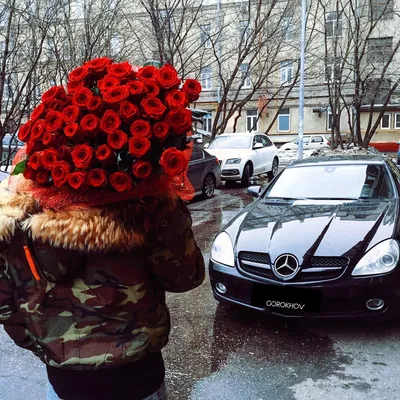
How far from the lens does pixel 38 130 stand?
1409mm

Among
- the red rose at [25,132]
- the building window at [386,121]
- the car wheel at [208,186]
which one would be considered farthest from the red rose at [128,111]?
the building window at [386,121]

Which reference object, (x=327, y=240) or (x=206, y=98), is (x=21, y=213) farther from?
(x=206, y=98)

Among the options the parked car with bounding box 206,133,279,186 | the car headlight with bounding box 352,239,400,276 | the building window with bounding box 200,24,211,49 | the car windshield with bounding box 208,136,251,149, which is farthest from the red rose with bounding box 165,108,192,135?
the building window with bounding box 200,24,211,49

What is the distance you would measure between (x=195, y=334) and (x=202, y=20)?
15338 millimetres

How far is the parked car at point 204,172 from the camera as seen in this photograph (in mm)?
10617

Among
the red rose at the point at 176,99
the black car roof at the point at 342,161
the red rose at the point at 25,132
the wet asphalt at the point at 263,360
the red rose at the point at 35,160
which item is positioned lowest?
the wet asphalt at the point at 263,360

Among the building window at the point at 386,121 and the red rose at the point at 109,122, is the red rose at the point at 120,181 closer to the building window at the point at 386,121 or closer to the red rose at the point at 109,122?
the red rose at the point at 109,122

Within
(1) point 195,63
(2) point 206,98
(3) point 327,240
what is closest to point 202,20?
(1) point 195,63

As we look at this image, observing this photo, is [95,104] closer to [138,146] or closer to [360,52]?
[138,146]

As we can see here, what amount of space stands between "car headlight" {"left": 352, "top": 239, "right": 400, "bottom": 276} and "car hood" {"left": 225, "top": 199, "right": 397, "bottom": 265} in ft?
0.18

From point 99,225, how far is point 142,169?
21 centimetres

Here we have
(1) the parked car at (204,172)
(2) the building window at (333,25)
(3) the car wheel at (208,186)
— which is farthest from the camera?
(2) the building window at (333,25)

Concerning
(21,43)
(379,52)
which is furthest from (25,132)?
(379,52)

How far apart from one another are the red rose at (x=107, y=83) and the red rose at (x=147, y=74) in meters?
0.08
